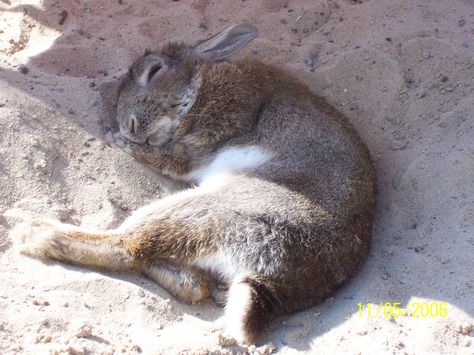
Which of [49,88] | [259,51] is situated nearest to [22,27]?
[49,88]

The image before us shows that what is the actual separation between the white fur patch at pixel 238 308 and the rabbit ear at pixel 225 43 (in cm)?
192

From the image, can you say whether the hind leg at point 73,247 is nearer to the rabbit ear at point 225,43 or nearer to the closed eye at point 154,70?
the closed eye at point 154,70

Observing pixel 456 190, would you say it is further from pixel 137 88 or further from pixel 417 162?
pixel 137 88

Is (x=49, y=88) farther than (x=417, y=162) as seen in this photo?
Yes

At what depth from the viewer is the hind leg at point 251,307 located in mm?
3275

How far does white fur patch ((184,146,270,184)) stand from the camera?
4246 millimetres

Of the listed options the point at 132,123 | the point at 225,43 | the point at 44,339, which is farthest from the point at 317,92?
the point at 44,339

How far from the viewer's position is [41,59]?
195 inches

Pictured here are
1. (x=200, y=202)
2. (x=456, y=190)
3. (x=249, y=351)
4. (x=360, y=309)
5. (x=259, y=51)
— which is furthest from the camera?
(x=259, y=51)

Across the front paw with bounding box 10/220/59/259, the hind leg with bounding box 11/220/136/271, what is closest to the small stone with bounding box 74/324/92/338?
the hind leg with bounding box 11/220/136/271

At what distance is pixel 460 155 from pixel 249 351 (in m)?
1.85

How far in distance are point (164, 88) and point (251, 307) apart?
6.33ft

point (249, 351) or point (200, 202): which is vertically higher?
point (200, 202)

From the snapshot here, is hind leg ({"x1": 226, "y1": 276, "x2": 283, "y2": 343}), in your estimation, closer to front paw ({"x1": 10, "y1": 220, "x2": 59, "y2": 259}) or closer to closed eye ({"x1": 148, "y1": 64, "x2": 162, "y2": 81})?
front paw ({"x1": 10, "y1": 220, "x2": 59, "y2": 259})
